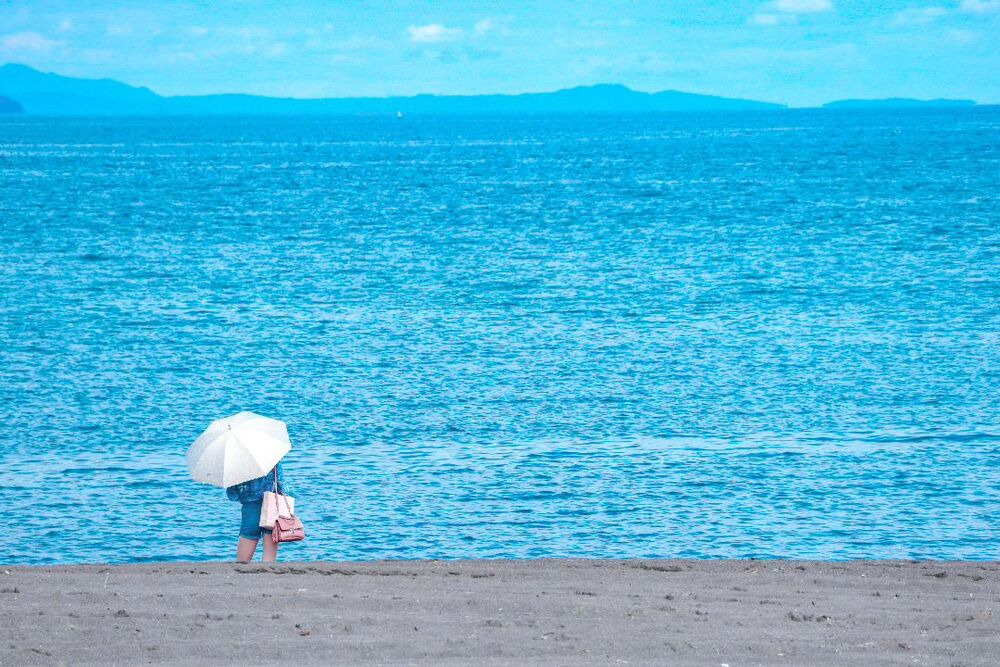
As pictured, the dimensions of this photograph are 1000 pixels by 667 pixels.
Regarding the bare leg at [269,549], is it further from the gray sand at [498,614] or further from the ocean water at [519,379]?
the ocean water at [519,379]

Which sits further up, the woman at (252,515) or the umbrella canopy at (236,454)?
the umbrella canopy at (236,454)

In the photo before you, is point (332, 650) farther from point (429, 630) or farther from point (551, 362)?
point (551, 362)

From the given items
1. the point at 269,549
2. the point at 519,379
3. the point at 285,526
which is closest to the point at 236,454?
the point at 285,526

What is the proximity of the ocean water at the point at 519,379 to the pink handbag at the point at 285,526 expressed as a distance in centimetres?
307

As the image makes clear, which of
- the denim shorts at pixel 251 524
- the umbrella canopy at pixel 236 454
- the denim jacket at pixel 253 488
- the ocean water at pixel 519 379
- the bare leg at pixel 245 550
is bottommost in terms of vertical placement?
the ocean water at pixel 519 379

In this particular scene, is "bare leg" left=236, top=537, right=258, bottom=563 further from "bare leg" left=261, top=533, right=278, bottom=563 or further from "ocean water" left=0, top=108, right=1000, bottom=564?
"ocean water" left=0, top=108, right=1000, bottom=564

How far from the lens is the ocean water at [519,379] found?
53.5 feet

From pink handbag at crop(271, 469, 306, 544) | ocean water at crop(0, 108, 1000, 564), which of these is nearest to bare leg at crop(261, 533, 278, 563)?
pink handbag at crop(271, 469, 306, 544)

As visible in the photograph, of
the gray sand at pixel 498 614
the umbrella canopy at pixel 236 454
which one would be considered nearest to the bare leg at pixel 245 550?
the gray sand at pixel 498 614

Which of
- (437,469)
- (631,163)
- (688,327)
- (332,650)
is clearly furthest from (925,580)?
(631,163)

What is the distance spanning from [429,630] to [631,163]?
104m

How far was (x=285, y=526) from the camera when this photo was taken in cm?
1218

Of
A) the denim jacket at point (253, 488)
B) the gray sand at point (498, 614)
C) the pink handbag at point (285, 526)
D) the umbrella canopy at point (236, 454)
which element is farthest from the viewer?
the denim jacket at point (253, 488)

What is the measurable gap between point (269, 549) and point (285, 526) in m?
0.42
